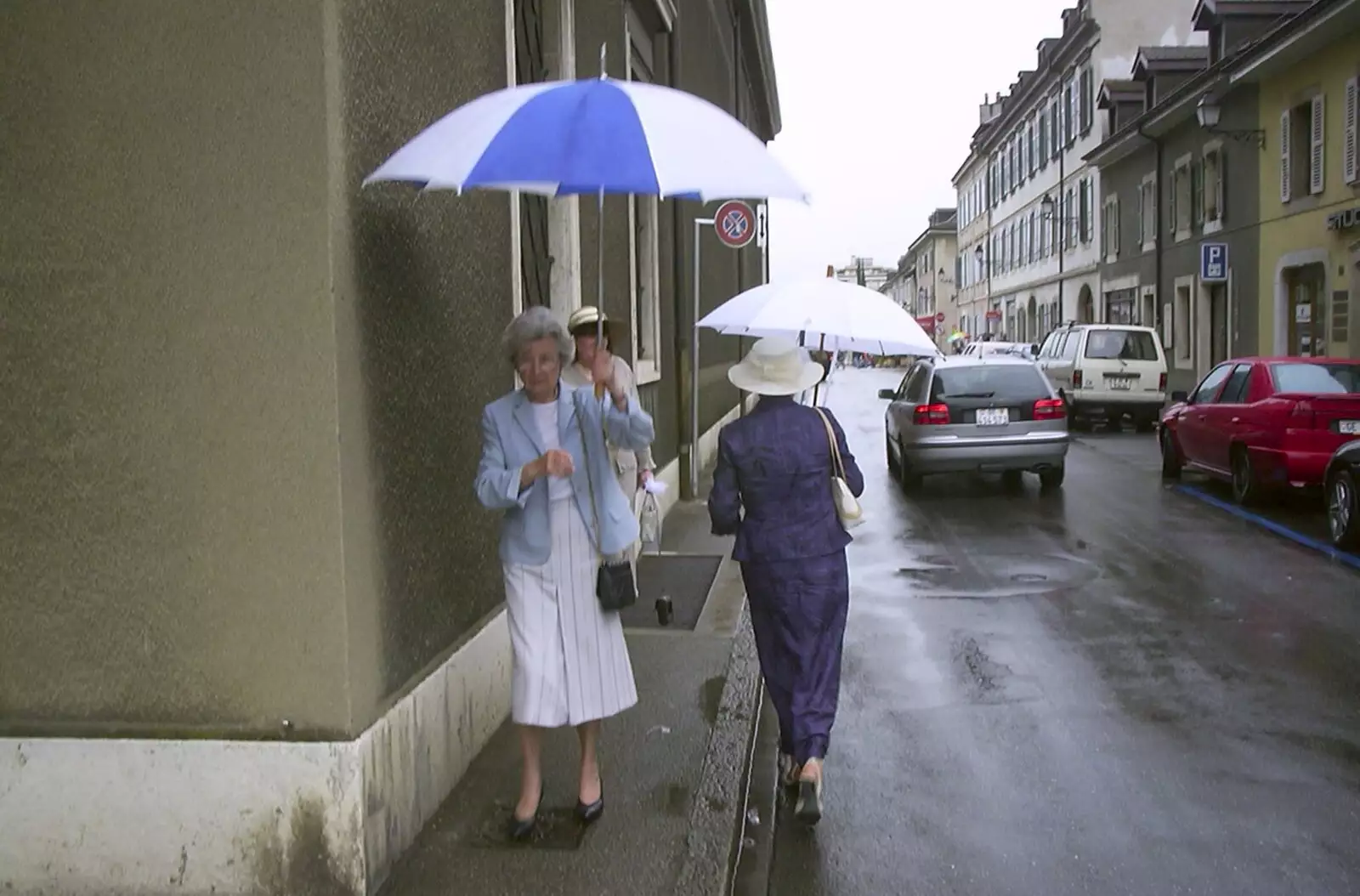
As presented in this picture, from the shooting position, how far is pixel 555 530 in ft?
14.1

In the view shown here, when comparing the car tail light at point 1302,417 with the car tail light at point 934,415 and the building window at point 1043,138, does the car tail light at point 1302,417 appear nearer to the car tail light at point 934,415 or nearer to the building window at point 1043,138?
the car tail light at point 934,415

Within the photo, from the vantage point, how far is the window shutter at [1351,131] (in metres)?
21.5

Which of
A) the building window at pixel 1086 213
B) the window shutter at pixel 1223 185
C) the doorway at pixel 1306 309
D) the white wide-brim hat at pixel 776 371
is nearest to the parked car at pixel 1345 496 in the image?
the white wide-brim hat at pixel 776 371

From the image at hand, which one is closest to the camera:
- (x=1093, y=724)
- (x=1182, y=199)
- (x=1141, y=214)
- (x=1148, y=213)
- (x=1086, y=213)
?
(x=1093, y=724)

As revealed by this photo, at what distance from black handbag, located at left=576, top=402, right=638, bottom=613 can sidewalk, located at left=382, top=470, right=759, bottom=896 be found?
83 cm

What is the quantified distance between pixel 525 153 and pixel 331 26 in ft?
2.41

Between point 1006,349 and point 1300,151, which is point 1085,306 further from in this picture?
point 1300,151

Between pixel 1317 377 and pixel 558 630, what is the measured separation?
10964mm

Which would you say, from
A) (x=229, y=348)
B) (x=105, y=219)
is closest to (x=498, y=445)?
(x=229, y=348)

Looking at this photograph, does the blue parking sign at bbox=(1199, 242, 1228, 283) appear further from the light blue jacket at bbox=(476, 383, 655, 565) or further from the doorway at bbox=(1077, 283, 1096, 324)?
the light blue jacket at bbox=(476, 383, 655, 565)

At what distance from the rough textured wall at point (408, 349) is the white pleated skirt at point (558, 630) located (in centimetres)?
43

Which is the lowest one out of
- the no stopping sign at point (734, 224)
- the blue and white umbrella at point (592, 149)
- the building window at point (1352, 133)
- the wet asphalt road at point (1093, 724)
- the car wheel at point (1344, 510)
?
the wet asphalt road at point (1093, 724)

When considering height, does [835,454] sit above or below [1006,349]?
below

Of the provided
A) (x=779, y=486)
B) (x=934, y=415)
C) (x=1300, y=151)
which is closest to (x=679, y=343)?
(x=934, y=415)
